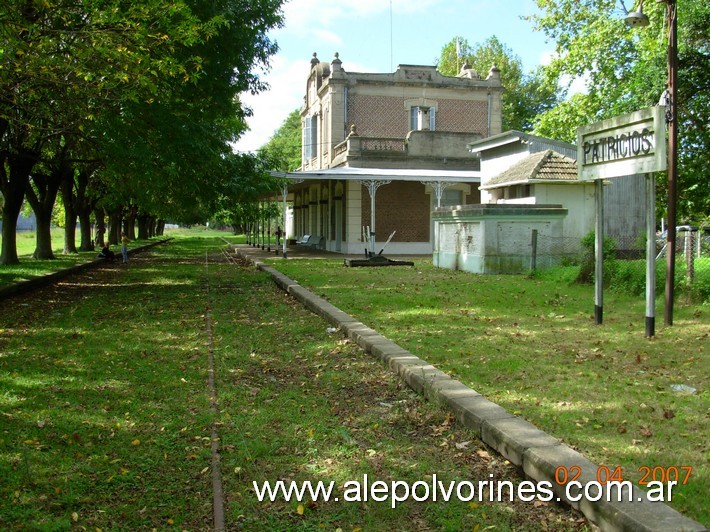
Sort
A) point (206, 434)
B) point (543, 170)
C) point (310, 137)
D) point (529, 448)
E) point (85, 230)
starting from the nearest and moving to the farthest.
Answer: point (529, 448) < point (206, 434) < point (543, 170) < point (85, 230) < point (310, 137)

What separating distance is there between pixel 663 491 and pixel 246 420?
3195 millimetres

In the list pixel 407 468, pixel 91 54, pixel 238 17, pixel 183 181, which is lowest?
pixel 407 468

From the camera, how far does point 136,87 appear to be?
12.7 metres

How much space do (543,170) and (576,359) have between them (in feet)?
44.2

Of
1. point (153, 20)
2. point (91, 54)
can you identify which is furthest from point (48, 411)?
point (153, 20)

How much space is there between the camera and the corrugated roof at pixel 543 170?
1969 centimetres

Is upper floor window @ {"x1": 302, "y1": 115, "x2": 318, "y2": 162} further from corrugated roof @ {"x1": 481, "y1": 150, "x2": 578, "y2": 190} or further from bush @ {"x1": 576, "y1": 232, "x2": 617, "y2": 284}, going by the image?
bush @ {"x1": 576, "y1": 232, "x2": 617, "y2": 284}

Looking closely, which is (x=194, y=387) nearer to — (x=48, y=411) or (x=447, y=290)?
(x=48, y=411)

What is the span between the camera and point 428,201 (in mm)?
31766

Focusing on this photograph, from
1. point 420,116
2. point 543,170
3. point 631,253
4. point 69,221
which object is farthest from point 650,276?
point 420,116

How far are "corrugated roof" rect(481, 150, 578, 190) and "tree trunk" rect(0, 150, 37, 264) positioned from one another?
13.9 m

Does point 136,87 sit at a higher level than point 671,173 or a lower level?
higher
